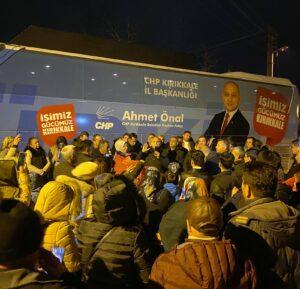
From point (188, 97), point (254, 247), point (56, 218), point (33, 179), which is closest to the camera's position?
point (254, 247)

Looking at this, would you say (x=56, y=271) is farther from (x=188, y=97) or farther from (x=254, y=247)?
(x=188, y=97)

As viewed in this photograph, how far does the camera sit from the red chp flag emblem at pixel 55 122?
28.4ft

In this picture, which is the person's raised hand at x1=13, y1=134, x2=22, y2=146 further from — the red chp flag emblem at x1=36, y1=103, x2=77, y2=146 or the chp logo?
the chp logo

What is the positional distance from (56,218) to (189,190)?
1.26 m

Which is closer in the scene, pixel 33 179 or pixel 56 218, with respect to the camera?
pixel 56 218

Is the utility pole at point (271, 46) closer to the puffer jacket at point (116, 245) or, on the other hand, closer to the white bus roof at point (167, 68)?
the white bus roof at point (167, 68)

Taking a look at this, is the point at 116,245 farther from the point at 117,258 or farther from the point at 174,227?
the point at 174,227

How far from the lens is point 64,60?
364 inches

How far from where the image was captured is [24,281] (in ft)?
4.58

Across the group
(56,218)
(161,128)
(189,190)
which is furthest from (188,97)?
(56,218)

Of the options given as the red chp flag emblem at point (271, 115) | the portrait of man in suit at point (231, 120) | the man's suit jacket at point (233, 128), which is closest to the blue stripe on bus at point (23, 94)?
the man's suit jacket at point (233, 128)

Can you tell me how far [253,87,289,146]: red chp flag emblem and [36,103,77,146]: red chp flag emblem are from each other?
6.48 m

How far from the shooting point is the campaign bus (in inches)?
334

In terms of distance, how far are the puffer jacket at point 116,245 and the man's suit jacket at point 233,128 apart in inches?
362
